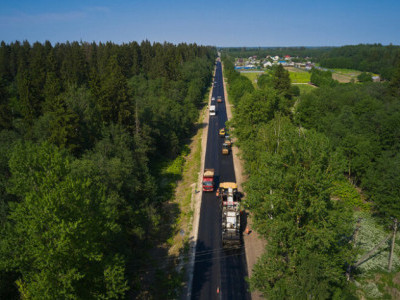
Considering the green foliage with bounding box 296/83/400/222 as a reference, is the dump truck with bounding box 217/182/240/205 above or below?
below

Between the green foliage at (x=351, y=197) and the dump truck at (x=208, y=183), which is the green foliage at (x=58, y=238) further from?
the green foliage at (x=351, y=197)

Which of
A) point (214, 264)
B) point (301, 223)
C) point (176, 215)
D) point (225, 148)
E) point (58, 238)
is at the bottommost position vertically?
point (214, 264)

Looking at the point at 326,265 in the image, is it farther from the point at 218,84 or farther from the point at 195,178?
the point at 218,84

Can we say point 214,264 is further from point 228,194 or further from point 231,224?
point 228,194

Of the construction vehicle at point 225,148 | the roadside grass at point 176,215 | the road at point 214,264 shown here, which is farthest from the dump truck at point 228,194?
the construction vehicle at point 225,148

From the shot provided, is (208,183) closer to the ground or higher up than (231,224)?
higher up

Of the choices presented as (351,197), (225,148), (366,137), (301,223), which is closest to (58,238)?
(301,223)

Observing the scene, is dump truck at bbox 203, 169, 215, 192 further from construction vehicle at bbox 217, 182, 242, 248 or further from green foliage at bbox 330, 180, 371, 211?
green foliage at bbox 330, 180, 371, 211

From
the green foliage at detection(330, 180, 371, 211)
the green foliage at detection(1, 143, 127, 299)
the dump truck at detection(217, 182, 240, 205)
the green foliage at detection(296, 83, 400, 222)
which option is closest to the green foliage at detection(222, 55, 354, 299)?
the green foliage at detection(296, 83, 400, 222)
